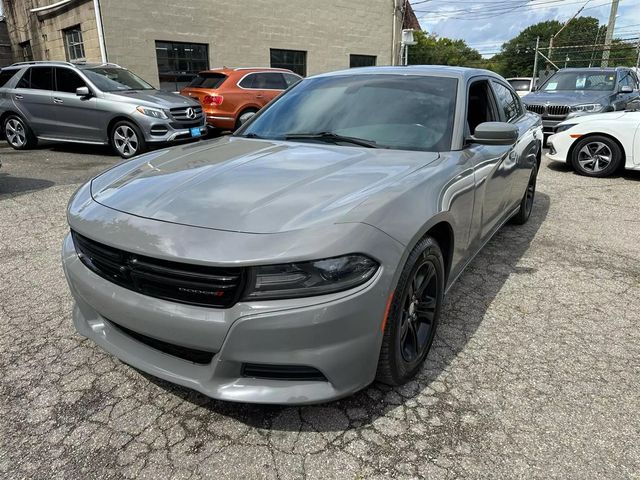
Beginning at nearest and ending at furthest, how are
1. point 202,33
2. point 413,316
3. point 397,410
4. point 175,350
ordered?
point 175,350, point 397,410, point 413,316, point 202,33

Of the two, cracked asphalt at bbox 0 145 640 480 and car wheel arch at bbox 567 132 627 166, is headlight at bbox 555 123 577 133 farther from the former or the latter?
cracked asphalt at bbox 0 145 640 480

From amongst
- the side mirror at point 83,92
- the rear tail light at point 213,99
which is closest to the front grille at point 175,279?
the side mirror at point 83,92

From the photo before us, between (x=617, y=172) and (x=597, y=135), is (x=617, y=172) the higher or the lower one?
the lower one

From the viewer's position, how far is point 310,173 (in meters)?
2.44

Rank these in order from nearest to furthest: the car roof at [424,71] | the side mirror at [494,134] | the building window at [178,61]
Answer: the side mirror at [494,134], the car roof at [424,71], the building window at [178,61]

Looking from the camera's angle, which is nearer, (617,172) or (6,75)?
(617,172)

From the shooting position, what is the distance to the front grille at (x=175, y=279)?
1.82 meters

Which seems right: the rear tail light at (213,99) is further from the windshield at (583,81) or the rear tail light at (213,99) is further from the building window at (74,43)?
the windshield at (583,81)

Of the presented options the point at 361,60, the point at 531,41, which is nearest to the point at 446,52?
the point at 531,41

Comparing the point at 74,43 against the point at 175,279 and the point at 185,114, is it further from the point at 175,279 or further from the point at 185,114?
the point at 175,279

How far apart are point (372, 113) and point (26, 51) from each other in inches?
776

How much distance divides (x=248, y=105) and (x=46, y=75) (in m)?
4.04

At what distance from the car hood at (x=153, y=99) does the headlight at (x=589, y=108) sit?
787 cm

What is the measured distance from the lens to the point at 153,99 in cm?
891
